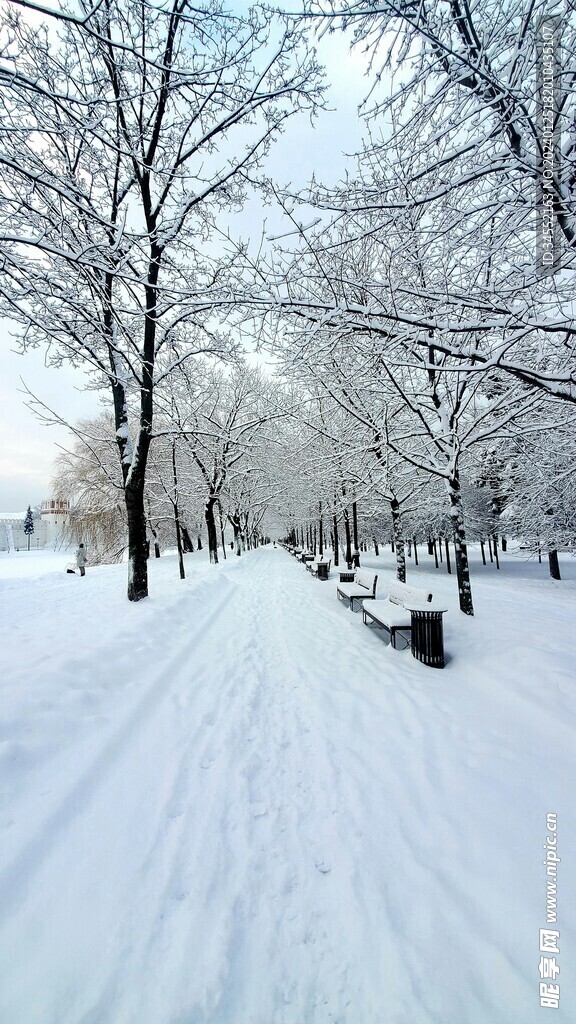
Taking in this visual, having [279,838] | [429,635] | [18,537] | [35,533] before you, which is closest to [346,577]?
[429,635]

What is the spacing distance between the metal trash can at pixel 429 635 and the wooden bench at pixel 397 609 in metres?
0.37

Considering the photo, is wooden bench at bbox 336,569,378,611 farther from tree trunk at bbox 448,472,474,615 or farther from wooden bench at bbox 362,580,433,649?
tree trunk at bbox 448,472,474,615

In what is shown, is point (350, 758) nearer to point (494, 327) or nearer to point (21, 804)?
point (21, 804)

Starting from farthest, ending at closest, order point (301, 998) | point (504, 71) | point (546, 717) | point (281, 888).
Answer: point (546, 717) → point (504, 71) → point (281, 888) → point (301, 998)

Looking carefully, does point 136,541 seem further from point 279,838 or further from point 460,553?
point 460,553

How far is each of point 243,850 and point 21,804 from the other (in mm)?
1557

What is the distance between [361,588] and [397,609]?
3013 millimetres

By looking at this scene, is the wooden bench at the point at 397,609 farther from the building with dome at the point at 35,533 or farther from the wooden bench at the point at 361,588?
the building with dome at the point at 35,533

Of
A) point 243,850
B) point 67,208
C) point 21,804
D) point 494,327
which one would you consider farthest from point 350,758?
point 67,208

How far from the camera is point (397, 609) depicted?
7.07 m

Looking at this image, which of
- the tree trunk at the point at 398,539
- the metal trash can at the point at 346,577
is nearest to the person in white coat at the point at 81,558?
the metal trash can at the point at 346,577

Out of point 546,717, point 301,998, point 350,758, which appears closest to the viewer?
point 301,998

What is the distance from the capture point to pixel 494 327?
11.5ft

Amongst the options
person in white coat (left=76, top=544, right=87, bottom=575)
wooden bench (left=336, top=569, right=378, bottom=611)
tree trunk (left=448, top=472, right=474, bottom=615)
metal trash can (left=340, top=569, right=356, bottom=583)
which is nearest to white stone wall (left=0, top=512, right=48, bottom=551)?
person in white coat (left=76, top=544, right=87, bottom=575)
